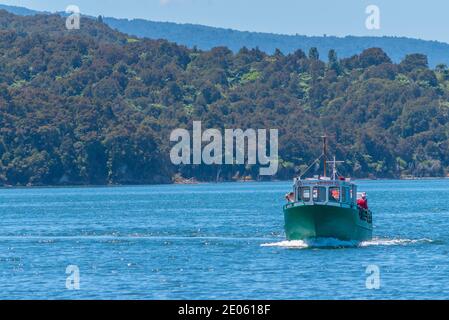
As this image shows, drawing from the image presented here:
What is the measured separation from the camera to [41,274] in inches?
2489

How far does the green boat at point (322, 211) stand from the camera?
73938 millimetres

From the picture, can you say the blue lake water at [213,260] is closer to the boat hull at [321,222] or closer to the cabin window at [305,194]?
the boat hull at [321,222]

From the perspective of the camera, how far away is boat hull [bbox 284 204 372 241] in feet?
242

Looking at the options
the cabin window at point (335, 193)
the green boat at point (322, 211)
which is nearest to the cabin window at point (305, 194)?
the green boat at point (322, 211)

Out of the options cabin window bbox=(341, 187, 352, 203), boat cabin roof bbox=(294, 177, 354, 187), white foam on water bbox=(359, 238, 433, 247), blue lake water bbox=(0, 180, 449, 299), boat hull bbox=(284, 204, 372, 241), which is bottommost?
blue lake water bbox=(0, 180, 449, 299)

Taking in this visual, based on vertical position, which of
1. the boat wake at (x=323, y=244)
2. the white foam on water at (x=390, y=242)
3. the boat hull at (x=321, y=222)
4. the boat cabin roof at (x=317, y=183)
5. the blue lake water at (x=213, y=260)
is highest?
the boat cabin roof at (x=317, y=183)

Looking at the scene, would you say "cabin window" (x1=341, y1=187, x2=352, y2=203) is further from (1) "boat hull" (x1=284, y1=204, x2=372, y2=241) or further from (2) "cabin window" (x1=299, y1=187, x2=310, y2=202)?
(2) "cabin window" (x1=299, y1=187, x2=310, y2=202)

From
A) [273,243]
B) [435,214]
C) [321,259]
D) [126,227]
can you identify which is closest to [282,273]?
[321,259]

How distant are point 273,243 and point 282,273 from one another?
2022 centimetres

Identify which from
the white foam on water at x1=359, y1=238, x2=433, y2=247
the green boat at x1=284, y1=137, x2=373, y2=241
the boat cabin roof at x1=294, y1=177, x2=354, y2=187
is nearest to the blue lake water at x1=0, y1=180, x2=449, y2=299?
the white foam on water at x1=359, y1=238, x2=433, y2=247

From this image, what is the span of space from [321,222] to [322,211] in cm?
81

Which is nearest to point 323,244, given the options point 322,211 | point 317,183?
point 322,211

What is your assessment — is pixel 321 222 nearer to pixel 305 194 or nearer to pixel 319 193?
pixel 319 193
